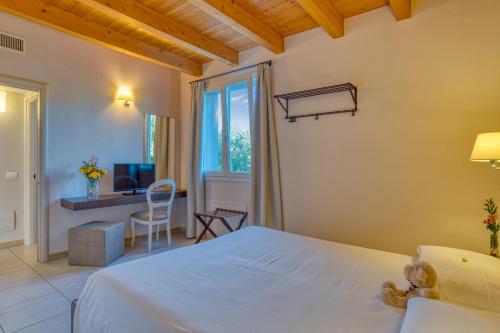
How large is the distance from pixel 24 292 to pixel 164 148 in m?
2.50

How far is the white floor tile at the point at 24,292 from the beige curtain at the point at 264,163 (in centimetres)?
215

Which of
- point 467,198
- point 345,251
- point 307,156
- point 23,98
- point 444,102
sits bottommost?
point 345,251

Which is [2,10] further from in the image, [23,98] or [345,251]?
[345,251]

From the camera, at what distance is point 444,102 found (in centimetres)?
234

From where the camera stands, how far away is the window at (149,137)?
4.15 m

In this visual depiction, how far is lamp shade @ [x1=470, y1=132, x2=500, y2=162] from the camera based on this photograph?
1666 millimetres

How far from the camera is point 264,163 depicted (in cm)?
334

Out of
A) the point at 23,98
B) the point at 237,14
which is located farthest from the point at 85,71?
the point at 237,14

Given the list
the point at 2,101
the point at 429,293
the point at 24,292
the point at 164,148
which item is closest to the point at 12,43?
the point at 2,101

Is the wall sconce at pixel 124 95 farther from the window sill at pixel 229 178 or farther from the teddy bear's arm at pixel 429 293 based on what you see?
the teddy bear's arm at pixel 429 293

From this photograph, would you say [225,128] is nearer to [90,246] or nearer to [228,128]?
[228,128]

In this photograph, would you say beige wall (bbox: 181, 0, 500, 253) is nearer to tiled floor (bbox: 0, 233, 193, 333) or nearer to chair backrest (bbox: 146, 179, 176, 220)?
chair backrest (bbox: 146, 179, 176, 220)

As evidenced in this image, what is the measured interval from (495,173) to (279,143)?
1.99 metres

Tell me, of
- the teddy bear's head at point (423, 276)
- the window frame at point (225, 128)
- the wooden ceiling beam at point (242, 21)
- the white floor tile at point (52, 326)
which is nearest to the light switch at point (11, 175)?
the window frame at point (225, 128)
